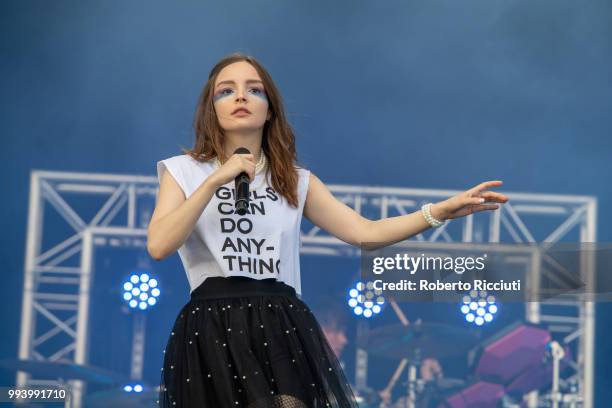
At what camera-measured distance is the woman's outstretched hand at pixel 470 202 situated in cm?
236

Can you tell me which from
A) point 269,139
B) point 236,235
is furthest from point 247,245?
point 269,139

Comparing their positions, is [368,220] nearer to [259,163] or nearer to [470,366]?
[259,163]

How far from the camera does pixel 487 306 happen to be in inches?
→ 192

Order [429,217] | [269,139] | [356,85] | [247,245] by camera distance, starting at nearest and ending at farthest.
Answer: [247,245], [429,217], [269,139], [356,85]

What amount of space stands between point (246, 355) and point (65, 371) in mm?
2648

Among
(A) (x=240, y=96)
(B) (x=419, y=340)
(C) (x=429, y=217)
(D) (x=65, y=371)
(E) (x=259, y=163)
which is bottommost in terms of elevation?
(D) (x=65, y=371)

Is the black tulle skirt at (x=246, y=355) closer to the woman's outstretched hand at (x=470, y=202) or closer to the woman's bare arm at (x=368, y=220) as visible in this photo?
the woman's bare arm at (x=368, y=220)

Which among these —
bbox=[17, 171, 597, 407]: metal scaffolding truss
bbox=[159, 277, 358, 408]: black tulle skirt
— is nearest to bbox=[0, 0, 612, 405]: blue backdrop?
bbox=[17, 171, 597, 407]: metal scaffolding truss

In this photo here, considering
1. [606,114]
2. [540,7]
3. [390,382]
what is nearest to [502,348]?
[390,382]

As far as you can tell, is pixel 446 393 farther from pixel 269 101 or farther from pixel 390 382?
pixel 269 101

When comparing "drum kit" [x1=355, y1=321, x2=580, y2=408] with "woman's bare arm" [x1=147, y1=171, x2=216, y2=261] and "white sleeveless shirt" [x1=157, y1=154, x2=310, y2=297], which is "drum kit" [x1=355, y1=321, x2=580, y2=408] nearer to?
"white sleeveless shirt" [x1=157, y1=154, x2=310, y2=297]

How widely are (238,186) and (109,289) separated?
2.75 m

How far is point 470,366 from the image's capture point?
193 inches

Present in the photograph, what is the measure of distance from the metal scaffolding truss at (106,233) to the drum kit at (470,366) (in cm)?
13
